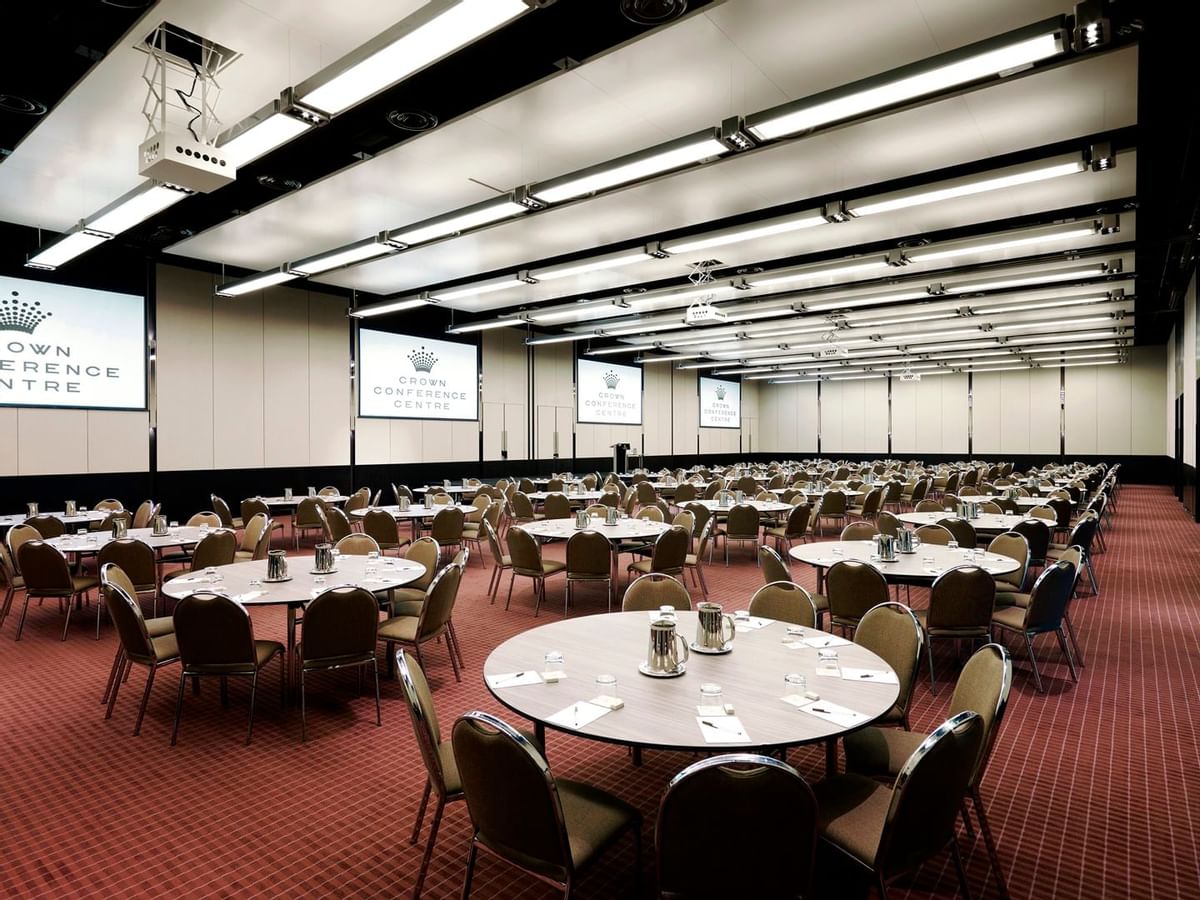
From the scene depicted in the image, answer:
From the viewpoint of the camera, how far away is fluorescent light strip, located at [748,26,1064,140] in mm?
4082

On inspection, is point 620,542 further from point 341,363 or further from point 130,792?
point 341,363

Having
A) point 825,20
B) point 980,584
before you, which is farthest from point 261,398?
point 980,584

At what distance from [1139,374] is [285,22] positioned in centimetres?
2807

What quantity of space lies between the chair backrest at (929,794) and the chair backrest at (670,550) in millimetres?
4432

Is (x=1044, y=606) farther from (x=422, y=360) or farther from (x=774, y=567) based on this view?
(x=422, y=360)

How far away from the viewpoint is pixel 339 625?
162 inches

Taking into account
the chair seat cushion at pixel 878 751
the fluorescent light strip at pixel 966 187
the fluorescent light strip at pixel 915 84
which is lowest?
the chair seat cushion at pixel 878 751

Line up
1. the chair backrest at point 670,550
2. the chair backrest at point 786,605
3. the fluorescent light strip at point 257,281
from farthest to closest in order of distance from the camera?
the fluorescent light strip at point 257,281 → the chair backrest at point 670,550 → the chair backrest at point 786,605

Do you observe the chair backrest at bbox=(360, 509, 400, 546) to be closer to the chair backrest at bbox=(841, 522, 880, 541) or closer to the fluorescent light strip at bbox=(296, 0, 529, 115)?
the fluorescent light strip at bbox=(296, 0, 529, 115)

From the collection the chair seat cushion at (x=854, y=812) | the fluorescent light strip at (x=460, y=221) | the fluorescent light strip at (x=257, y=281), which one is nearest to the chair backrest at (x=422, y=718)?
the chair seat cushion at (x=854, y=812)

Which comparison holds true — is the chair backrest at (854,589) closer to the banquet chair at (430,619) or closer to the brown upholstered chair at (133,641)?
the banquet chair at (430,619)

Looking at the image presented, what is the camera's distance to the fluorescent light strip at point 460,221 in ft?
24.2

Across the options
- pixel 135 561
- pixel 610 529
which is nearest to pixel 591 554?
pixel 610 529

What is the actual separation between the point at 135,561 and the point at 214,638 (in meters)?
2.72
